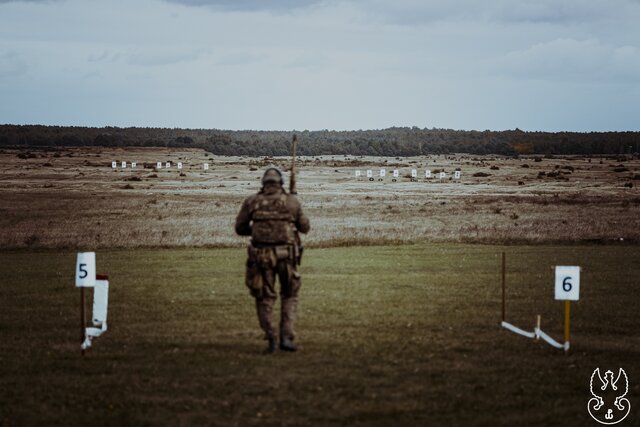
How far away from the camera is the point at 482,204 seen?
6125cm

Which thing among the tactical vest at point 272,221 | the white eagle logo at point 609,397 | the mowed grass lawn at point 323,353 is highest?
the tactical vest at point 272,221

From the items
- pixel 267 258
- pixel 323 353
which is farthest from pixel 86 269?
pixel 323 353

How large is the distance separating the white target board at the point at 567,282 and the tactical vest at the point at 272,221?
411 cm

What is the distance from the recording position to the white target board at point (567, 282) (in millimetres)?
12938

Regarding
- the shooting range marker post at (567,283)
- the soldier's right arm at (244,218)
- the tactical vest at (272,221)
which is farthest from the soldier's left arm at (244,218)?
the shooting range marker post at (567,283)

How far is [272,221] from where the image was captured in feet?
43.7

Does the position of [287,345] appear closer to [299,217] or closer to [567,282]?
[299,217]

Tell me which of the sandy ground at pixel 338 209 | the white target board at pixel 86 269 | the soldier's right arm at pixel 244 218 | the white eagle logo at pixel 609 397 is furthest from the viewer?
the sandy ground at pixel 338 209

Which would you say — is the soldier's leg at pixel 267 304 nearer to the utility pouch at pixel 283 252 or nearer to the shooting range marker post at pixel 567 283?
the utility pouch at pixel 283 252

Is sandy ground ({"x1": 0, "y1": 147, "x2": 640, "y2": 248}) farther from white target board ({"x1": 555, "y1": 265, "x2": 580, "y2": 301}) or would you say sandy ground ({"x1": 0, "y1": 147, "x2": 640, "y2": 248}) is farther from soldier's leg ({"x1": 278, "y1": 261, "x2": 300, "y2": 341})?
white target board ({"x1": 555, "y1": 265, "x2": 580, "y2": 301})

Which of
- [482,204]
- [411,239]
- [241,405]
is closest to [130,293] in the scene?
[241,405]

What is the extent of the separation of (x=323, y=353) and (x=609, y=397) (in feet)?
14.2

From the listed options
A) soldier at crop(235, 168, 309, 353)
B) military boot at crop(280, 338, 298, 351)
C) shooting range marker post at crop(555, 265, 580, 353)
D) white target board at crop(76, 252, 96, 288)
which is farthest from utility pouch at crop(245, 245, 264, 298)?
shooting range marker post at crop(555, 265, 580, 353)

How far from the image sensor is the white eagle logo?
9883 mm
